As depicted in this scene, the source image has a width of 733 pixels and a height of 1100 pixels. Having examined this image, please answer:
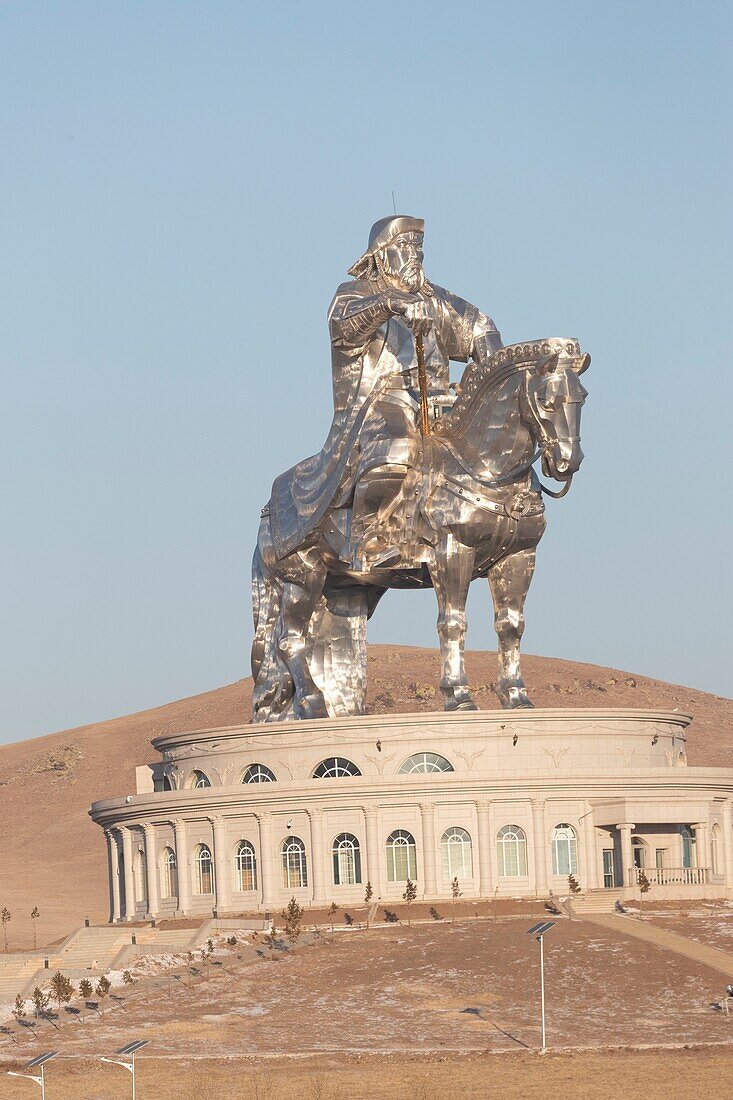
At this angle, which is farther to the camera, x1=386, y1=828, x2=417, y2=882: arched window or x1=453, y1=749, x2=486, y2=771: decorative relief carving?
x1=453, y1=749, x2=486, y2=771: decorative relief carving

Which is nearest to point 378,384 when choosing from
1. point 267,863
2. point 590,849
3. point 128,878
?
point 267,863

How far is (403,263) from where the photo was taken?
5828 cm

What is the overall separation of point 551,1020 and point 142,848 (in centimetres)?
2122

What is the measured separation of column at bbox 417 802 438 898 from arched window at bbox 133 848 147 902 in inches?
350

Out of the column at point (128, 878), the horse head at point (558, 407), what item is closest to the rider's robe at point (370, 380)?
the horse head at point (558, 407)

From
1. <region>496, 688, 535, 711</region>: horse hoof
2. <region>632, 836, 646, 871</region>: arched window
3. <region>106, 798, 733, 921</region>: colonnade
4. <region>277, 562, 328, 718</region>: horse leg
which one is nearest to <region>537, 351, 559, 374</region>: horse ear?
<region>277, 562, 328, 718</region>: horse leg

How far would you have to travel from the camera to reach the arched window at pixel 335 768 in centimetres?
5856

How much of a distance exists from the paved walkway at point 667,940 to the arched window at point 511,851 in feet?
11.0

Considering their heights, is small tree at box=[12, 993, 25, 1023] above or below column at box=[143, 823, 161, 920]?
below

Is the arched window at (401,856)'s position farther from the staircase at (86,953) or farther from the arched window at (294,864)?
the staircase at (86,953)

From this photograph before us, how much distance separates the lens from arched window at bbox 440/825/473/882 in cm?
5731

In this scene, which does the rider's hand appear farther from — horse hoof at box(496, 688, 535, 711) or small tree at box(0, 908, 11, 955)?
small tree at box(0, 908, 11, 955)

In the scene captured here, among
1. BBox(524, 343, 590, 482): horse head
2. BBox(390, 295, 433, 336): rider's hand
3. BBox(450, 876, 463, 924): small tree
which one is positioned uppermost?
BBox(390, 295, 433, 336): rider's hand

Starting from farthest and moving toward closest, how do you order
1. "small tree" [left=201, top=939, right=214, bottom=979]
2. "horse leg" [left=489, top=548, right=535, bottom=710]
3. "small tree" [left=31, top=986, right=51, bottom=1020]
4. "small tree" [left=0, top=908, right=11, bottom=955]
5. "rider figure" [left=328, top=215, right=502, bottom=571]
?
"small tree" [left=0, top=908, right=11, bottom=955], "horse leg" [left=489, top=548, right=535, bottom=710], "rider figure" [left=328, top=215, right=502, bottom=571], "small tree" [left=201, top=939, right=214, bottom=979], "small tree" [left=31, top=986, right=51, bottom=1020]
